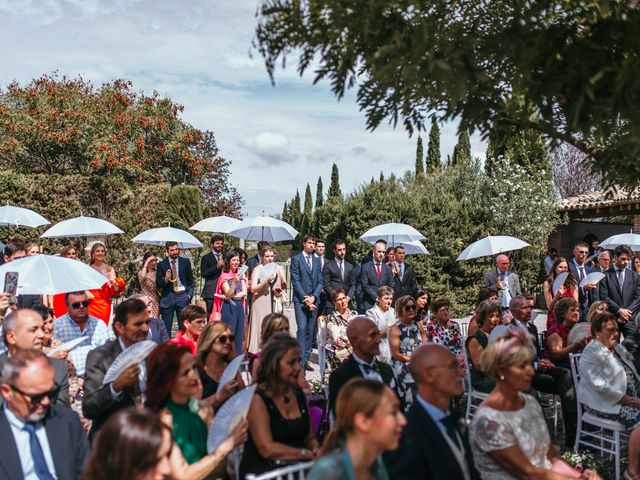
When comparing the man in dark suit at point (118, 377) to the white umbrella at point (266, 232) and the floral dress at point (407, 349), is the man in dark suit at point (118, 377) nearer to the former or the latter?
the floral dress at point (407, 349)

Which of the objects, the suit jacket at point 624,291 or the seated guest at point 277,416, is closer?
the seated guest at point 277,416

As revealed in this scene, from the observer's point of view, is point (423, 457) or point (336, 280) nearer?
point (423, 457)

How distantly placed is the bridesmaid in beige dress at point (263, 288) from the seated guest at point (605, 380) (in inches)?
201

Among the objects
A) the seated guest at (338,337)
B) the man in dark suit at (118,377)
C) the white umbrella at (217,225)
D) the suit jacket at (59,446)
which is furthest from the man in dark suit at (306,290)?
the suit jacket at (59,446)

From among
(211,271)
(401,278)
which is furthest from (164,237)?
(401,278)

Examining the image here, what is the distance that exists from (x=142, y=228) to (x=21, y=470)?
1627 centimetres

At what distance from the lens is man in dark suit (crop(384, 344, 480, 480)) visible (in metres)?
3.26

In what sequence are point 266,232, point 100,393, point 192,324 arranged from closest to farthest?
1. point 100,393
2. point 192,324
3. point 266,232

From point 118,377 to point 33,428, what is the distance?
0.59 metres

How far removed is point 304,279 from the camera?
1047cm

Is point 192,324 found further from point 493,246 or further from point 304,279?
point 493,246

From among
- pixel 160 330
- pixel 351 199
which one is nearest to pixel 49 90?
pixel 351 199

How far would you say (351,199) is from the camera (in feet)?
62.8

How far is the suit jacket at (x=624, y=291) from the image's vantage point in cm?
1017
